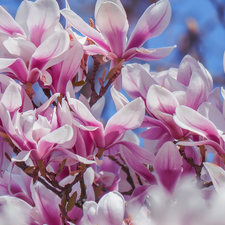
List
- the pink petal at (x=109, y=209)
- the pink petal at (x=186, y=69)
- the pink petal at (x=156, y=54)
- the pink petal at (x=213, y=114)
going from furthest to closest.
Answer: the pink petal at (x=156, y=54) → the pink petal at (x=186, y=69) → the pink petal at (x=213, y=114) → the pink petal at (x=109, y=209)

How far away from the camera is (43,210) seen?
54 cm

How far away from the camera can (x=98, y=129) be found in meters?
0.55

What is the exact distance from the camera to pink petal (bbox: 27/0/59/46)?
607 millimetres

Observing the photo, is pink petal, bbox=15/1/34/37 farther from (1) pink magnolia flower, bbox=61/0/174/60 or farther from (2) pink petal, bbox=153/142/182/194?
(2) pink petal, bbox=153/142/182/194

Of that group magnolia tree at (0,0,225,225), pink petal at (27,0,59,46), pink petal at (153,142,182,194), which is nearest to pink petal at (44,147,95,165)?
magnolia tree at (0,0,225,225)

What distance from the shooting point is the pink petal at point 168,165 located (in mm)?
549

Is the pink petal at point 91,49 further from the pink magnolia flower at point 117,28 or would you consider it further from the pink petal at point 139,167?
the pink petal at point 139,167

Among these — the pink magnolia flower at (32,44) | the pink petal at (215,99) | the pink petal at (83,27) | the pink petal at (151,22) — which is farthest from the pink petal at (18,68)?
the pink petal at (215,99)

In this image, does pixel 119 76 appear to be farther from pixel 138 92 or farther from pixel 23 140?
pixel 23 140

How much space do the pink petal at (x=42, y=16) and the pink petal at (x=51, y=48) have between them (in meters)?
0.06

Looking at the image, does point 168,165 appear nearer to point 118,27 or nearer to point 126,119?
point 126,119

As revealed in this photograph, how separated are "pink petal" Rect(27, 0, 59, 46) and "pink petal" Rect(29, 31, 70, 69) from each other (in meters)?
0.06

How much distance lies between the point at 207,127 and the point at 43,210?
0.29 metres

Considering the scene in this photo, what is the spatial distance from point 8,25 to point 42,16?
7 centimetres
